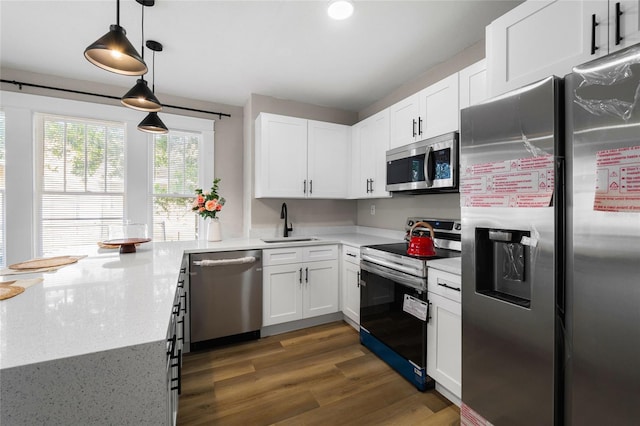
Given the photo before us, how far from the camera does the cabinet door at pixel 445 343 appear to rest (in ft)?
5.60

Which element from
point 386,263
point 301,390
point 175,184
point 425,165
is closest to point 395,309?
point 386,263

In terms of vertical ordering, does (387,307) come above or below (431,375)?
above

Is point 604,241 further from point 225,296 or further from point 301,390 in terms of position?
point 225,296

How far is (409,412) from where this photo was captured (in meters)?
1.75

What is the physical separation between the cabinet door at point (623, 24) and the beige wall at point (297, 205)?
2.87 metres

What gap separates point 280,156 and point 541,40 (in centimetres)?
236

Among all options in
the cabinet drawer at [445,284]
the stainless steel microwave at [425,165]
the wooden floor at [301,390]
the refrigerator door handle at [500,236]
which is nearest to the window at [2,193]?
the wooden floor at [301,390]

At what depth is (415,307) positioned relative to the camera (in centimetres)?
195

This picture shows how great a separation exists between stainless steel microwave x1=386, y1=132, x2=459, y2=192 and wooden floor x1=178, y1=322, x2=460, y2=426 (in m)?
1.52

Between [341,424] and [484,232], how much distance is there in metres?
1.40

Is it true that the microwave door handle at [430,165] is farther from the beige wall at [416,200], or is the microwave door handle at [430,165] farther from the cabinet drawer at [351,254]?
the cabinet drawer at [351,254]

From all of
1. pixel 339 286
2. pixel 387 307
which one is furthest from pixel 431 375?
pixel 339 286

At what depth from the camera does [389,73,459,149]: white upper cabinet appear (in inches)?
82.7

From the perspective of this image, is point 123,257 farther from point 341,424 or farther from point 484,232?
point 484,232
